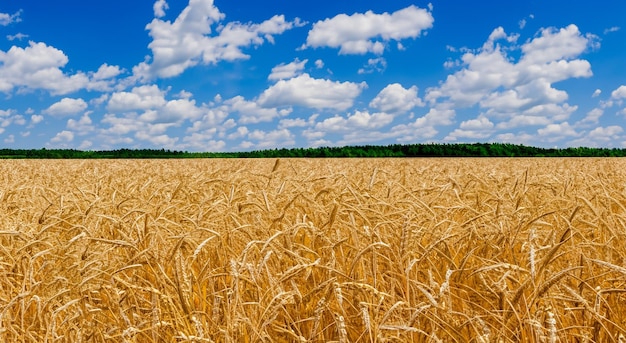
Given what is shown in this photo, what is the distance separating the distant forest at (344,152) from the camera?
69625mm

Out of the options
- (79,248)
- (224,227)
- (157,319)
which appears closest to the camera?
(157,319)

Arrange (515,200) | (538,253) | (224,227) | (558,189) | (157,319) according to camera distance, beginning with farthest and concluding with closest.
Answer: (558,189)
(515,200)
(224,227)
(538,253)
(157,319)

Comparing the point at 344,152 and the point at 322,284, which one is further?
the point at 344,152

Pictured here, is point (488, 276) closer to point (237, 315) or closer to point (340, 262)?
point (340, 262)

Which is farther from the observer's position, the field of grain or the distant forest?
the distant forest

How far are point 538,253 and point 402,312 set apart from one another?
3.34 feet

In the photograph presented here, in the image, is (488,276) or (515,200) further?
(515,200)

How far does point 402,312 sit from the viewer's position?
2094 millimetres

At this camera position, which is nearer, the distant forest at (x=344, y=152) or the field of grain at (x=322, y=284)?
the field of grain at (x=322, y=284)

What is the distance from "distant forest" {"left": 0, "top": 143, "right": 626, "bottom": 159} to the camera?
228 feet

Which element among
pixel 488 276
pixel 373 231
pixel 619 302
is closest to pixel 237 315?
pixel 373 231

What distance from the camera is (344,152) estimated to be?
240 ft

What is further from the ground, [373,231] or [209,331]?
[373,231]

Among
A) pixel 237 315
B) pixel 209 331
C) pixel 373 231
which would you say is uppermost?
pixel 373 231
